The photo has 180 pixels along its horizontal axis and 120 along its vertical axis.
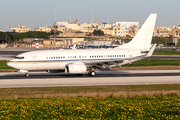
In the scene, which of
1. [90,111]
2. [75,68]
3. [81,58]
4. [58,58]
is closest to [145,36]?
[81,58]

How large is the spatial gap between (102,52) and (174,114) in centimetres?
2869

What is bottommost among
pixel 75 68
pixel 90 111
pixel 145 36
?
pixel 90 111

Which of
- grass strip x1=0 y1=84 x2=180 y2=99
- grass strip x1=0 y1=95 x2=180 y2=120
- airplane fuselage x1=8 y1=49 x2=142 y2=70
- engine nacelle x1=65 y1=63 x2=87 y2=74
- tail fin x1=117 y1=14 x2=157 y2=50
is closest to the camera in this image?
grass strip x1=0 y1=95 x2=180 y2=120

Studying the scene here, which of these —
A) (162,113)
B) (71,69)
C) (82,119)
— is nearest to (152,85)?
(71,69)

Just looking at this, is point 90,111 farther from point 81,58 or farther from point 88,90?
point 81,58

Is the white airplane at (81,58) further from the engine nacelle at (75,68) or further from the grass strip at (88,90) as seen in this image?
the grass strip at (88,90)

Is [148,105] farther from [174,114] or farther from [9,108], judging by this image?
[9,108]

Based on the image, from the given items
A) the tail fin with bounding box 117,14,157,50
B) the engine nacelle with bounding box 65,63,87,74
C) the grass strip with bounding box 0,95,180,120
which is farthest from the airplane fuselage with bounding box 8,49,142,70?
the grass strip with bounding box 0,95,180,120

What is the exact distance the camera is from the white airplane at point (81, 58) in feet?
141

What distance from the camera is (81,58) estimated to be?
4456 centimetres

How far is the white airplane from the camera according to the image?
4294cm

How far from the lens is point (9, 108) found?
1894 centimetres

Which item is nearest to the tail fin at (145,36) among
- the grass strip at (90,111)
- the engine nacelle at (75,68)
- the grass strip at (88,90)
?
the engine nacelle at (75,68)

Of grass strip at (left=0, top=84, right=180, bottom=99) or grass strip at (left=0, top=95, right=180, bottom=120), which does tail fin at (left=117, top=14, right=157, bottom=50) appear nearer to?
grass strip at (left=0, top=84, right=180, bottom=99)
